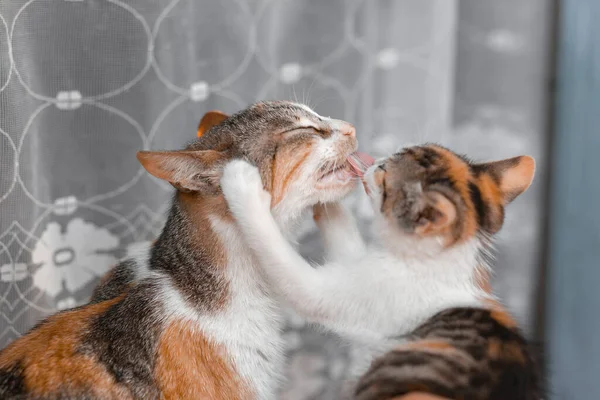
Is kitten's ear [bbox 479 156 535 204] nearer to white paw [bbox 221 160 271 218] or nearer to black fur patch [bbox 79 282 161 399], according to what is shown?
white paw [bbox 221 160 271 218]

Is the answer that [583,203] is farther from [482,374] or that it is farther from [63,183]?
[63,183]

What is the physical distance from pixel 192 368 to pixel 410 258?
37cm

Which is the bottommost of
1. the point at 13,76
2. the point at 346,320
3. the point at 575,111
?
the point at 346,320

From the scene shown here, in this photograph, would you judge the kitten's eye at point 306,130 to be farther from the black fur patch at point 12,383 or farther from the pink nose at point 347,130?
the black fur patch at point 12,383

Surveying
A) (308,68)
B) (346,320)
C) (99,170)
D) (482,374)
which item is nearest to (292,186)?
(346,320)

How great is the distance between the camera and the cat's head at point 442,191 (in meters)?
0.89

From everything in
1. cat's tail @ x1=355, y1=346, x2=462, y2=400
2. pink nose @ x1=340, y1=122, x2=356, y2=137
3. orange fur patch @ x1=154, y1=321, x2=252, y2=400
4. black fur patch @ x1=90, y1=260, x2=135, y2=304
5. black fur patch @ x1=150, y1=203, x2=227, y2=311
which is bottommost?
orange fur patch @ x1=154, y1=321, x2=252, y2=400

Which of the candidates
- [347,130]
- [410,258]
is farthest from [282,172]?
[410,258]

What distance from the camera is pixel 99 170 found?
127 centimetres

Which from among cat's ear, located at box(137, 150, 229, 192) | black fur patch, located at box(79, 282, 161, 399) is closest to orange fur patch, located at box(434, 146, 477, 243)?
cat's ear, located at box(137, 150, 229, 192)

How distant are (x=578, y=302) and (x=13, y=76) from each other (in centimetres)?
146

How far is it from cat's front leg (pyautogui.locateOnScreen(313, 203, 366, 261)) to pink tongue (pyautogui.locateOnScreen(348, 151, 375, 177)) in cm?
9

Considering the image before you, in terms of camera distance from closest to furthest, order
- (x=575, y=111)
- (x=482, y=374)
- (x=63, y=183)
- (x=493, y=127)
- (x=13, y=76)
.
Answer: (x=482, y=374), (x=13, y=76), (x=63, y=183), (x=575, y=111), (x=493, y=127)

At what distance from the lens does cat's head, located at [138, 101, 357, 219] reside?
94 centimetres
